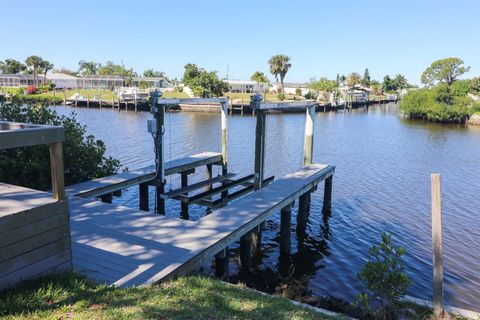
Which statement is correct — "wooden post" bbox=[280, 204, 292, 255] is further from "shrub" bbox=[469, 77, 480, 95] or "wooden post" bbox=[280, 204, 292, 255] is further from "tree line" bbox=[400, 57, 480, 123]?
"shrub" bbox=[469, 77, 480, 95]

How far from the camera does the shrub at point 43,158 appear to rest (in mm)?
9484

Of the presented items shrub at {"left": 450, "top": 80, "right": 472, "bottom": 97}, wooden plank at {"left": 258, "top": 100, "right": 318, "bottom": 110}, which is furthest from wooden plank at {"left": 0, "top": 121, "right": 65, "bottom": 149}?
shrub at {"left": 450, "top": 80, "right": 472, "bottom": 97}

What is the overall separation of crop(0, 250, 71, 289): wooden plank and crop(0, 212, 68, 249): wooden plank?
0.35 m

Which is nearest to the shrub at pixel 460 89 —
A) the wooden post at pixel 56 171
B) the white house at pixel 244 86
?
the white house at pixel 244 86

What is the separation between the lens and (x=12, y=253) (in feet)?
13.0

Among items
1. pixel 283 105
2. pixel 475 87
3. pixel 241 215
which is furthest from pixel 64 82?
pixel 241 215

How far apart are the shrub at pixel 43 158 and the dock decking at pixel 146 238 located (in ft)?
5.81

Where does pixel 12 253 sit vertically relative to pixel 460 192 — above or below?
above

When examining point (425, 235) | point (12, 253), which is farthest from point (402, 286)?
point (425, 235)

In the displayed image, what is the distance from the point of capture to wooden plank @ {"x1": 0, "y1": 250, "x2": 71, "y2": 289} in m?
3.98

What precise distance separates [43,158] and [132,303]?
281 inches

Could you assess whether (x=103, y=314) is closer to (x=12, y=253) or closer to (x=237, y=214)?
(x=12, y=253)

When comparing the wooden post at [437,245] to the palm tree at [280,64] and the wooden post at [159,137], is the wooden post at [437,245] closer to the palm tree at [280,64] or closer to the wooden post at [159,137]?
the wooden post at [159,137]

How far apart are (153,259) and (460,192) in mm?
16487
